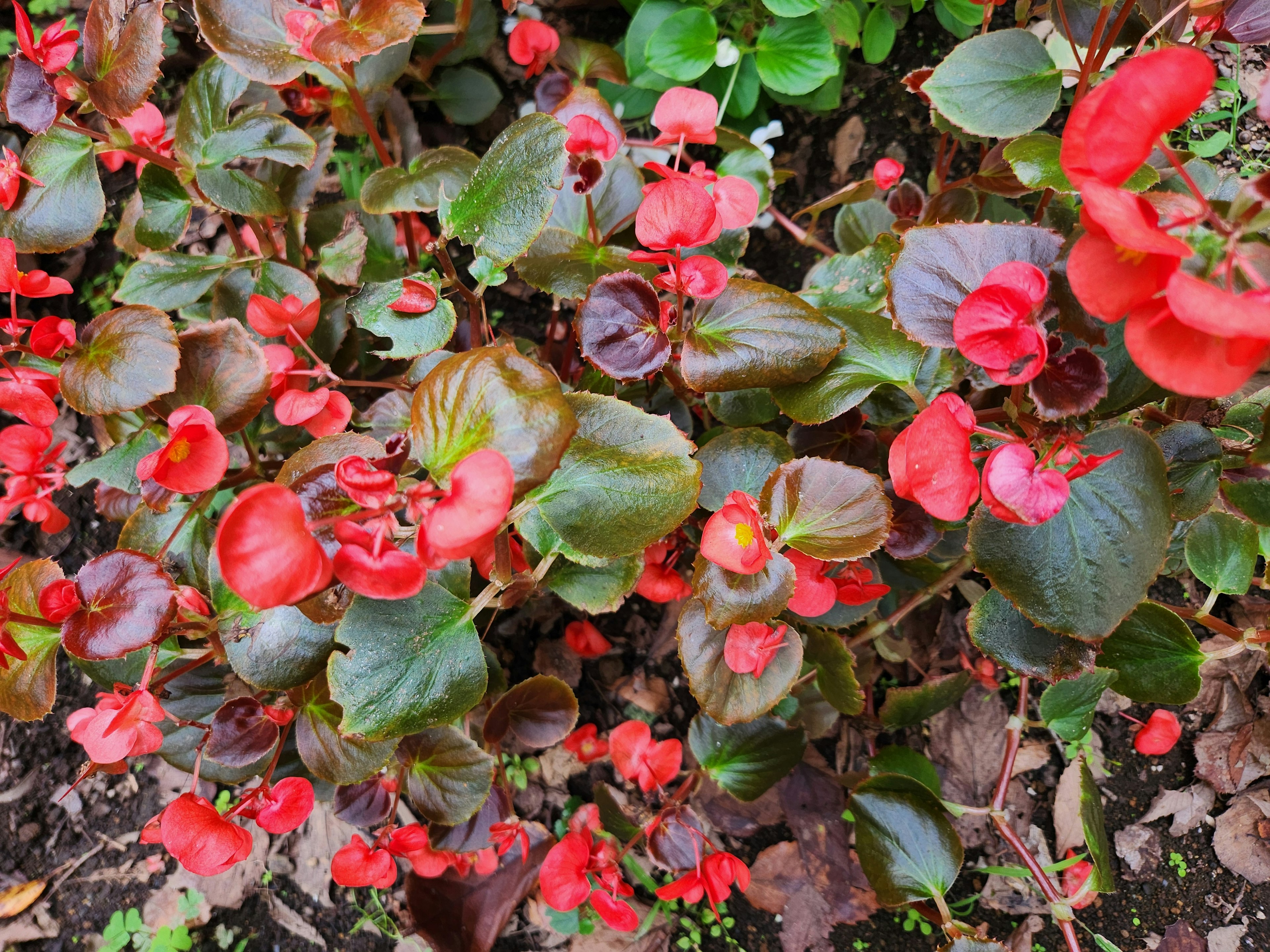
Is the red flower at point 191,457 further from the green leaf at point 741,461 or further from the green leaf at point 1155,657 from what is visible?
the green leaf at point 1155,657

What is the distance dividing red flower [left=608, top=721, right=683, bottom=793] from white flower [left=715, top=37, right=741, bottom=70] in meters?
1.06

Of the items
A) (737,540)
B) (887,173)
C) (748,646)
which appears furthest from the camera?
(887,173)

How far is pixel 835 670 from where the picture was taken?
39.6 inches

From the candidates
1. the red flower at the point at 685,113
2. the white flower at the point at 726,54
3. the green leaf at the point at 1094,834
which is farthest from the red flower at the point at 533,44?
the green leaf at the point at 1094,834

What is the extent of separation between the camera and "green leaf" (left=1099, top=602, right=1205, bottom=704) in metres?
0.91

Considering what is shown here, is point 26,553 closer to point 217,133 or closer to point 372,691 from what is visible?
point 217,133

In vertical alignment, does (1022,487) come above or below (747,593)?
above

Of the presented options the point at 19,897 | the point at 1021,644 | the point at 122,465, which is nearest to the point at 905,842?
the point at 1021,644

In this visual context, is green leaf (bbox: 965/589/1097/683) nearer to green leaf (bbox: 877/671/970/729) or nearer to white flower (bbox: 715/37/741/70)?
green leaf (bbox: 877/671/970/729)

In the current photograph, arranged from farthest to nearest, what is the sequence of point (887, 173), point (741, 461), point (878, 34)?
point (878, 34) → point (887, 173) → point (741, 461)

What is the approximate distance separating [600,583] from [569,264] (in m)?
0.39

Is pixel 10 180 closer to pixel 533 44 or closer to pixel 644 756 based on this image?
pixel 533 44

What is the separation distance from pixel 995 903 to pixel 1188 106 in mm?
1219

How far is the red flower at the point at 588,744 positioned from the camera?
1.22 m
